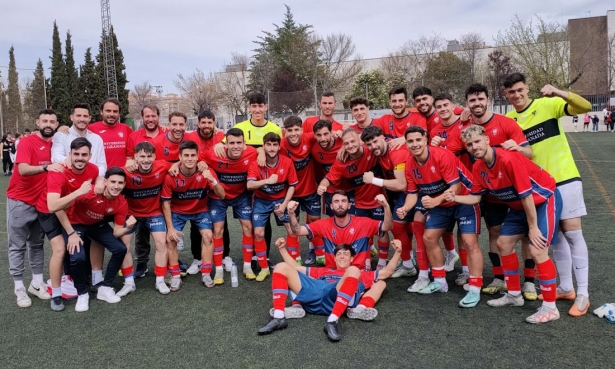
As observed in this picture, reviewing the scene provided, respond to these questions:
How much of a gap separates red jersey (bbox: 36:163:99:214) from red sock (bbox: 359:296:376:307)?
3138mm

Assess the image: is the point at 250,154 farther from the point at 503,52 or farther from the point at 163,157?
the point at 503,52

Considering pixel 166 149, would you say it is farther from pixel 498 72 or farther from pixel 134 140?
pixel 498 72

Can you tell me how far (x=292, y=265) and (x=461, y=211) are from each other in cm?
188

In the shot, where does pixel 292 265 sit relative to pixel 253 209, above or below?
below

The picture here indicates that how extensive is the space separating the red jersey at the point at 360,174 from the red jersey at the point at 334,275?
1266mm

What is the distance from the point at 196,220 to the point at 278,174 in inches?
47.1

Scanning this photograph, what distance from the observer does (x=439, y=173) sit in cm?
478

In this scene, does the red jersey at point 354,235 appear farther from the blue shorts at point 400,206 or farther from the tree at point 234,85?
the tree at point 234,85

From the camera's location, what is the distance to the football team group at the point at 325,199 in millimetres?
4332

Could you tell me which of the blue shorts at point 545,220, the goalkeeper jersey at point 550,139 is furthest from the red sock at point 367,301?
the goalkeeper jersey at point 550,139

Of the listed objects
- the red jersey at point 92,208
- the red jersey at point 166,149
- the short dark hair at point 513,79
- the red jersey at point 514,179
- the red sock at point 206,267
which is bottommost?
the red sock at point 206,267

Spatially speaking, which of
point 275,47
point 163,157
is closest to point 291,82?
point 275,47

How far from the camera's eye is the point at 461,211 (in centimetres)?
481

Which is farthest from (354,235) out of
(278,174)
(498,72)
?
(498,72)
